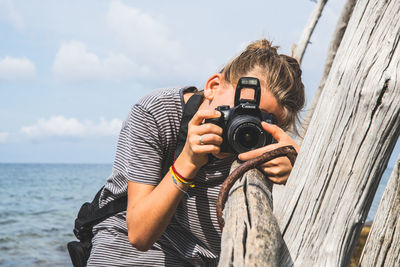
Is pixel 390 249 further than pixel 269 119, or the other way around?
pixel 390 249

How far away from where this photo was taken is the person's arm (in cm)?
177

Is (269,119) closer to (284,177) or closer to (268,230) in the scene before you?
(284,177)

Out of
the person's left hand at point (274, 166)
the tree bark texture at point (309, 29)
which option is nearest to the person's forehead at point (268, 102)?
the person's left hand at point (274, 166)

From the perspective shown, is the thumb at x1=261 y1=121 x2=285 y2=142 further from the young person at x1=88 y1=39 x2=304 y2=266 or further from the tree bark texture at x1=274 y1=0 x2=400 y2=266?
the tree bark texture at x1=274 y1=0 x2=400 y2=266

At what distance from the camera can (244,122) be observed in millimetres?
1744

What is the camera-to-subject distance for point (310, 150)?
1.32 m

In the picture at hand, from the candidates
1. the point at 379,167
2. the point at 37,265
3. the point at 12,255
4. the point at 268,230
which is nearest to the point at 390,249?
the point at 379,167

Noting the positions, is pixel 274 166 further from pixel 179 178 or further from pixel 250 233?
pixel 250 233

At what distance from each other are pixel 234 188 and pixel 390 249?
1056mm

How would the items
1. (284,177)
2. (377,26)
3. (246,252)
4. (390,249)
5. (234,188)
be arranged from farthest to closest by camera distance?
1. (390,249)
2. (284,177)
3. (234,188)
4. (377,26)
5. (246,252)

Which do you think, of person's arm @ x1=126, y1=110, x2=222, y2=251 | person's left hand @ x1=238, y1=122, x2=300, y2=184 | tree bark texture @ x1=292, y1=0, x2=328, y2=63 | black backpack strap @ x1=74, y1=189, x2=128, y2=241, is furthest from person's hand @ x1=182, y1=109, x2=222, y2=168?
tree bark texture @ x1=292, y1=0, x2=328, y2=63

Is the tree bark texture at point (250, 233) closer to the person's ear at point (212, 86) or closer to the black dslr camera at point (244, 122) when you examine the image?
the black dslr camera at point (244, 122)

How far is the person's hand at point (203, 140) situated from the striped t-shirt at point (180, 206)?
353mm

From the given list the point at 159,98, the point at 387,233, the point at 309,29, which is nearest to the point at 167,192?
the point at 159,98
